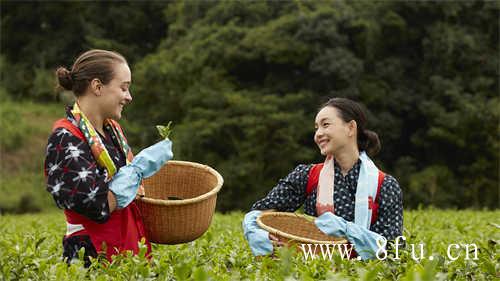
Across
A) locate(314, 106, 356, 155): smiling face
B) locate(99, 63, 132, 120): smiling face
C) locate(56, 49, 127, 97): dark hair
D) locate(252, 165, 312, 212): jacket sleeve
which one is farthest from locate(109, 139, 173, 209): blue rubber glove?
locate(314, 106, 356, 155): smiling face

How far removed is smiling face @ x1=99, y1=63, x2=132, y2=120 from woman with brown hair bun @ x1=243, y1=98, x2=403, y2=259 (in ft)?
2.41

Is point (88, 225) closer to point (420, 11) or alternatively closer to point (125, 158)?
point (125, 158)

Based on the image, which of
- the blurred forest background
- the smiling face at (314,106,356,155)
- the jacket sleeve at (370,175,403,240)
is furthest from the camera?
the blurred forest background

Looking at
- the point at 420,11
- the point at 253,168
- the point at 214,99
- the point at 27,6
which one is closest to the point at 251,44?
the point at 214,99

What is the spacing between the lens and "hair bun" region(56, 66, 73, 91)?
10.0 feet

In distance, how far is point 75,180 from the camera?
9.04 feet

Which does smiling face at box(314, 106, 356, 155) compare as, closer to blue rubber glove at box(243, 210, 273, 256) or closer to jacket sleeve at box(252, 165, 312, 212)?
jacket sleeve at box(252, 165, 312, 212)

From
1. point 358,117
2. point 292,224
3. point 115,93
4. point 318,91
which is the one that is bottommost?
point 318,91

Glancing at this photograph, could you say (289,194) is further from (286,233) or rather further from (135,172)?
(135,172)

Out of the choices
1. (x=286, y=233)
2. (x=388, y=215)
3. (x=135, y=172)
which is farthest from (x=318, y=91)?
(x=135, y=172)

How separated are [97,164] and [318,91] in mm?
17265

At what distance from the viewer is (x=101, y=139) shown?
3.05 meters

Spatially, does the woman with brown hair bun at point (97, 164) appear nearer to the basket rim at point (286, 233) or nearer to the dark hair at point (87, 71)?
the dark hair at point (87, 71)

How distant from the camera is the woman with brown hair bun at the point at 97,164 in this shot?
2.77 meters
